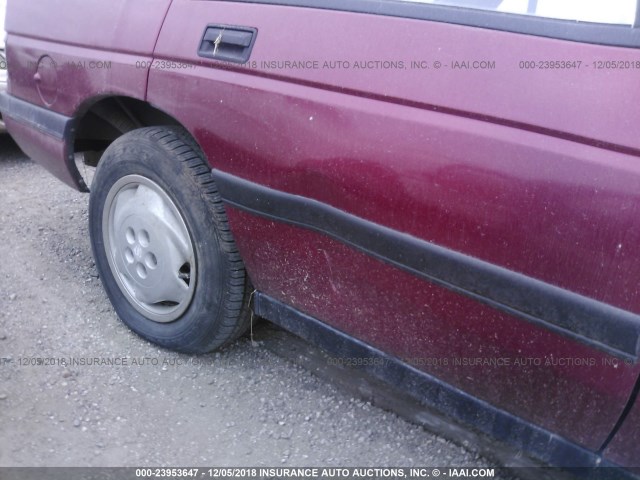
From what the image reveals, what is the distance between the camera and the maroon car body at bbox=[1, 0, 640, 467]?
4.69 ft

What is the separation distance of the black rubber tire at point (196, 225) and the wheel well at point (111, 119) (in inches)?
6.2

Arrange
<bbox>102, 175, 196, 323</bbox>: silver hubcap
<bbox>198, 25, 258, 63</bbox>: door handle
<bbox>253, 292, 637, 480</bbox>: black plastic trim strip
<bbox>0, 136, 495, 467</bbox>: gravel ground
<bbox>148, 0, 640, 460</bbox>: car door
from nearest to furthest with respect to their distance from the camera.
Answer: <bbox>148, 0, 640, 460</bbox>: car door < <bbox>253, 292, 637, 480</bbox>: black plastic trim strip < <bbox>198, 25, 258, 63</bbox>: door handle < <bbox>0, 136, 495, 467</bbox>: gravel ground < <bbox>102, 175, 196, 323</bbox>: silver hubcap

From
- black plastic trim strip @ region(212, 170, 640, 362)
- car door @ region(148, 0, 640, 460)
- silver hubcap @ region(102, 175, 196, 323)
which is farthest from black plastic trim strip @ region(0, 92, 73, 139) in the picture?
black plastic trim strip @ region(212, 170, 640, 362)

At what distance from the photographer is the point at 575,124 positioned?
4.65 feet

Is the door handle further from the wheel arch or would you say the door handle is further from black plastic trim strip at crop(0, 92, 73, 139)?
black plastic trim strip at crop(0, 92, 73, 139)

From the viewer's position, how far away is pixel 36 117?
271 centimetres

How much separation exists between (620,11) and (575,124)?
0.29m

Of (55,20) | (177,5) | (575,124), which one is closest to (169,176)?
(177,5)

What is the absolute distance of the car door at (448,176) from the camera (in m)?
1.42

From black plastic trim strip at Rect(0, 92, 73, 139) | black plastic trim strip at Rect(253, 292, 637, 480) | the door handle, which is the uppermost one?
the door handle

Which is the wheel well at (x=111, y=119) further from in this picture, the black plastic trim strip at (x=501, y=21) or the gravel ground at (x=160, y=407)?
the black plastic trim strip at (x=501, y=21)

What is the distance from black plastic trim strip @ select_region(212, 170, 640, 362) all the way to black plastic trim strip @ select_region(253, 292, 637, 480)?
33 centimetres

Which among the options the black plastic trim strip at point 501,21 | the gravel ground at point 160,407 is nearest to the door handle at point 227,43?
the black plastic trim strip at point 501,21

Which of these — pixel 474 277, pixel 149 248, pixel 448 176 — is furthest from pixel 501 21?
pixel 149 248
